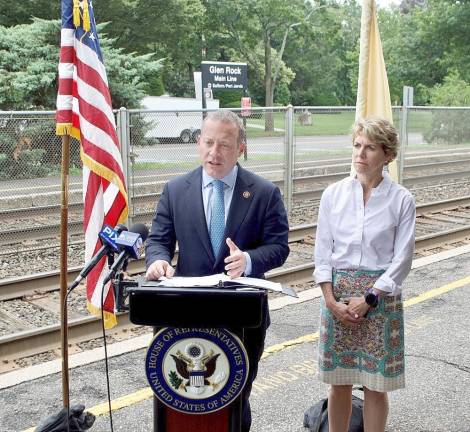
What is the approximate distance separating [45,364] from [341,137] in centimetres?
967

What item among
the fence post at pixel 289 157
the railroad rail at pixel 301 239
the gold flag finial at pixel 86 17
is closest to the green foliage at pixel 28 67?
the fence post at pixel 289 157

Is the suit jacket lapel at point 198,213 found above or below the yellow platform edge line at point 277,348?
above

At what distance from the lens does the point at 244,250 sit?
305 cm

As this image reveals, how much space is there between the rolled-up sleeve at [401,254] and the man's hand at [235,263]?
808mm

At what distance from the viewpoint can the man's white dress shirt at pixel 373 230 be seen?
3.25 meters

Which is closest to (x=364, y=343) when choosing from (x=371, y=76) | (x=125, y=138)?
(x=371, y=76)

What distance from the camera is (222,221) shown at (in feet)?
10.0

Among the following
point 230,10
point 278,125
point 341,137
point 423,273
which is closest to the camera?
point 423,273

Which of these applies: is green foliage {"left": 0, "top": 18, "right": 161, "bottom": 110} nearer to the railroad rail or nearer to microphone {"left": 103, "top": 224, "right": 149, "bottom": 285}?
the railroad rail

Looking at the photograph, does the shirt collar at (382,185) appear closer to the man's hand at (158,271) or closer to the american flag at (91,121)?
the man's hand at (158,271)

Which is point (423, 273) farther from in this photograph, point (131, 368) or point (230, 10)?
point (230, 10)

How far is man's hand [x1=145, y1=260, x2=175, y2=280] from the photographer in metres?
2.73

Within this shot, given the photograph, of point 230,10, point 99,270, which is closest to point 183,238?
point 99,270

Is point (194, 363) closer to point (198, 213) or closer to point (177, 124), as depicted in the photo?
point (198, 213)
